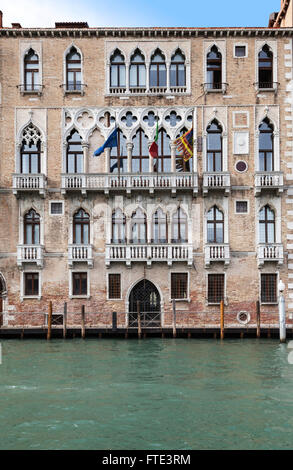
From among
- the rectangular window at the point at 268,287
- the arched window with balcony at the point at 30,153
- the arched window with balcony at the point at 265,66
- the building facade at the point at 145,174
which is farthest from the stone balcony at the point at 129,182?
the arched window with balcony at the point at 265,66

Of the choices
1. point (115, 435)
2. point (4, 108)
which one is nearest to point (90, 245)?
point (4, 108)

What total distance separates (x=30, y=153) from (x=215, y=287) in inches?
371

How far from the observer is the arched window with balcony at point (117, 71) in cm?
2769

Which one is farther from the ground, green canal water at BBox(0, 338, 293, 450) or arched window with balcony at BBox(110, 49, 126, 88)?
arched window with balcony at BBox(110, 49, 126, 88)

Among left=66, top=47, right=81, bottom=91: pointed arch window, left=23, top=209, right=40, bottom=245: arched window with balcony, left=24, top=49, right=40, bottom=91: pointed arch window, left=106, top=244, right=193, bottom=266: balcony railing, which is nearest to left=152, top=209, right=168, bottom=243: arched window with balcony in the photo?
left=106, top=244, right=193, bottom=266: balcony railing

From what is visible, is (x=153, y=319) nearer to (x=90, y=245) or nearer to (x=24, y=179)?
(x=90, y=245)

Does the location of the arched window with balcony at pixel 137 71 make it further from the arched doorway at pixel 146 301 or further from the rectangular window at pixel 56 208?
the arched doorway at pixel 146 301

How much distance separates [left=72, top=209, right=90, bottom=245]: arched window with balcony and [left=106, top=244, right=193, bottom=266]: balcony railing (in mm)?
1141

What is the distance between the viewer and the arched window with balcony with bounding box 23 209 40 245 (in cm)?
2723

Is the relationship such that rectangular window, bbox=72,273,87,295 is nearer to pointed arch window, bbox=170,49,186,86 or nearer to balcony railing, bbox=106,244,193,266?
balcony railing, bbox=106,244,193,266

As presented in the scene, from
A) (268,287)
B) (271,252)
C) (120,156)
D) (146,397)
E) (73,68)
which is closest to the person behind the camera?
(146,397)

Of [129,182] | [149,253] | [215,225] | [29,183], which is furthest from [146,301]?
[29,183]

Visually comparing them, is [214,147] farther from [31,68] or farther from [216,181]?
[31,68]

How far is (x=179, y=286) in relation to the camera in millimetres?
27078
